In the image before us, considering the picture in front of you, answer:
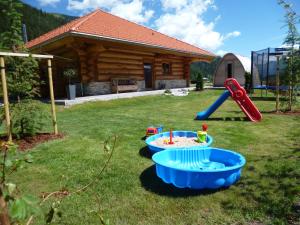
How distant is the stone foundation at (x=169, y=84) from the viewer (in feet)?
61.8

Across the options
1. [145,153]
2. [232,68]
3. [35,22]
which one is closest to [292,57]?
[145,153]

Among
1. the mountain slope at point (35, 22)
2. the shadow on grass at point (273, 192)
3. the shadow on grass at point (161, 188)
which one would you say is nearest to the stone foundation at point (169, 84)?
the shadow on grass at point (273, 192)

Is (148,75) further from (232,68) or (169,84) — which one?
(232,68)

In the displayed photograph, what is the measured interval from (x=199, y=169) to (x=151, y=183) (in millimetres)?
718

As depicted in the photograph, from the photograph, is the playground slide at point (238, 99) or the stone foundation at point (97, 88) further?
the stone foundation at point (97, 88)

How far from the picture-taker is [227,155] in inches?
163

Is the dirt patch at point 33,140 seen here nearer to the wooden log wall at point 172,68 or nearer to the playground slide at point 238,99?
the playground slide at point 238,99

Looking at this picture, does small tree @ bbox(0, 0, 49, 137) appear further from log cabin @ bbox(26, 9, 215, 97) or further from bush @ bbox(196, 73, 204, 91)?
bush @ bbox(196, 73, 204, 91)

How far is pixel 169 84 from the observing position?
20.0 metres

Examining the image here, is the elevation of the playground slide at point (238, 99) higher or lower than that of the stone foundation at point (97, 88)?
lower

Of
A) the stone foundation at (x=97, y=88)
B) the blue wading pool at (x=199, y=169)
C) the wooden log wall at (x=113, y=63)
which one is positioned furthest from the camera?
the stone foundation at (x=97, y=88)

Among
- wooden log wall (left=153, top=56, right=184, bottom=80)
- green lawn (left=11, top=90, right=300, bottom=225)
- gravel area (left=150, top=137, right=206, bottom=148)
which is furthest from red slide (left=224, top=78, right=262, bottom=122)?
wooden log wall (left=153, top=56, right=184, bottom=80)

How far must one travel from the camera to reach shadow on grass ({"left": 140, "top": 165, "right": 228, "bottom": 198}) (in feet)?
10.5

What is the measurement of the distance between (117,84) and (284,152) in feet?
Result: 35.9
